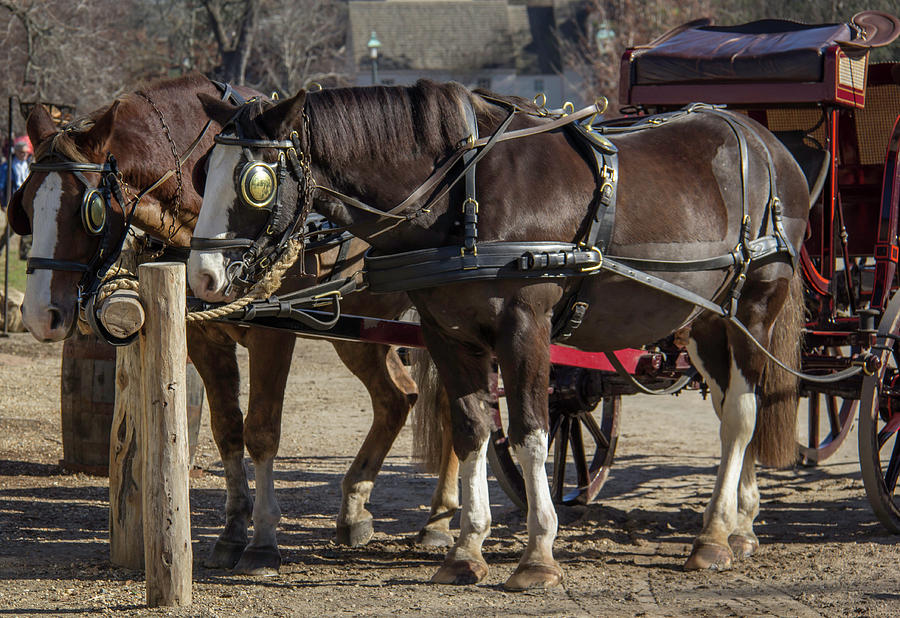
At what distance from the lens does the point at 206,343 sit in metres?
4.86

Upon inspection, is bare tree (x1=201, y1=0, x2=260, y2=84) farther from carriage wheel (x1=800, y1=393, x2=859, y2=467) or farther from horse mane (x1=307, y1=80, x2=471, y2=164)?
horse mane (x1=307, y1=80, x2=471, y2=164)

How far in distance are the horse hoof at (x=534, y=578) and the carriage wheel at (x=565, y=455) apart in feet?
3.82

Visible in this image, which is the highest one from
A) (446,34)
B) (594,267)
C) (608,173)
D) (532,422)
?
(446,34)

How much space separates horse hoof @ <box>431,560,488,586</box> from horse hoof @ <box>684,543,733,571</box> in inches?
35.8

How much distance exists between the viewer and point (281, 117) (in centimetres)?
371

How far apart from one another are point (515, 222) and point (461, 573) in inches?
56.4

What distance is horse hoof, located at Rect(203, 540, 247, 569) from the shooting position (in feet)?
15.4

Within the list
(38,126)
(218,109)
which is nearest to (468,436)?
(218,109)

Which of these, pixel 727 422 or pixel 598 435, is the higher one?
pixel 727 422

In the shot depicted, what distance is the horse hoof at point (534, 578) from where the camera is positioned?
4.14 m

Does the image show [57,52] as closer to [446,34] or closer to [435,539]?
[435,539]

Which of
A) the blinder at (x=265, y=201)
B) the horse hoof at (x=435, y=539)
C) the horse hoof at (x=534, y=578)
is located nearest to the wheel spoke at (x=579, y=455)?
the horse hoof at (x=435, y=539)

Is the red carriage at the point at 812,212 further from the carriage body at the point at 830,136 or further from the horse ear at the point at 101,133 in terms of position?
the horse ear at the point at 101,133

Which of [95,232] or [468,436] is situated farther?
[468,436]
